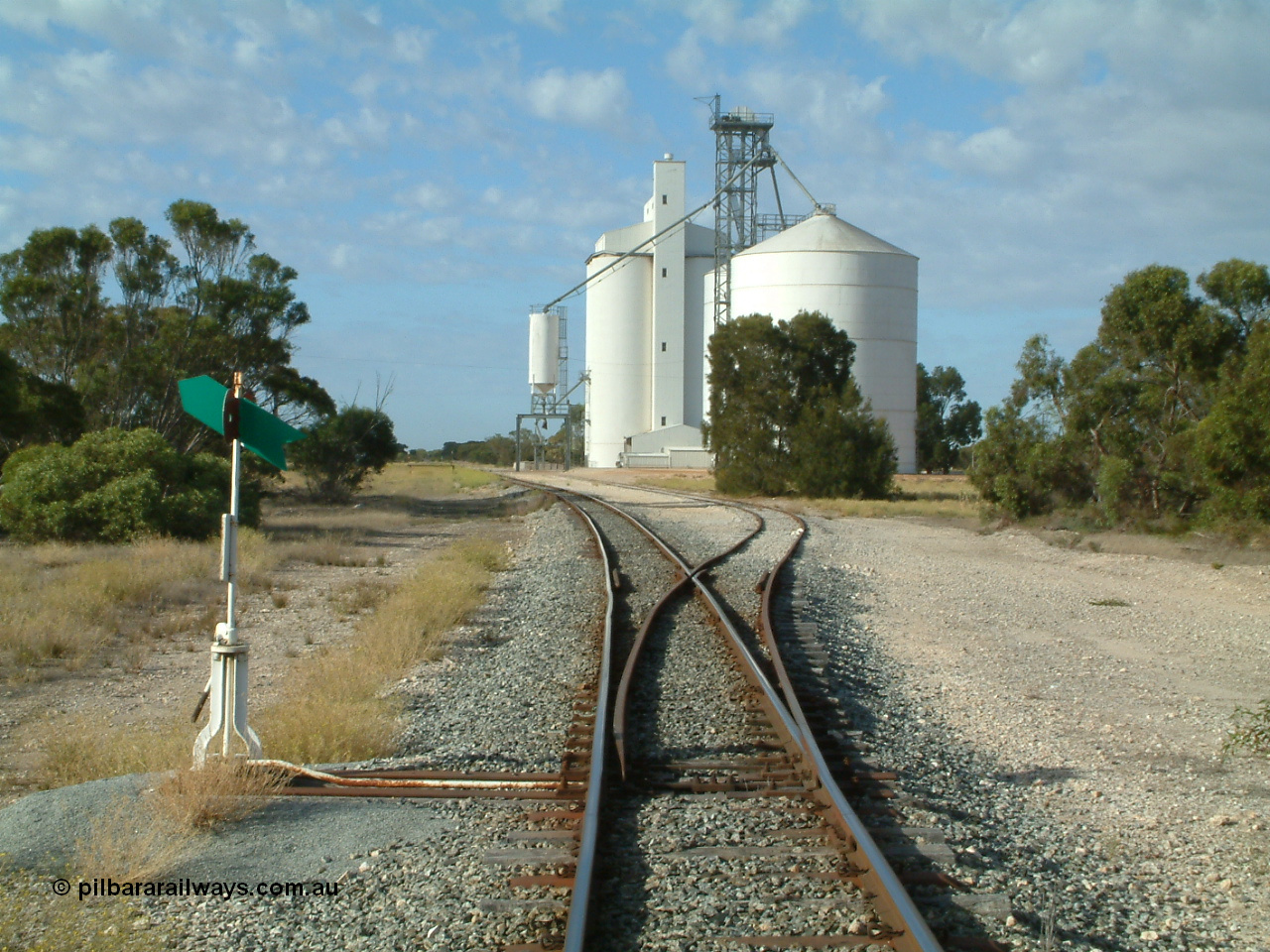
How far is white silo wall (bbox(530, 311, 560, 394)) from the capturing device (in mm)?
77875

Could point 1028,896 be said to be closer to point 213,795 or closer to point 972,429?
point 213,795

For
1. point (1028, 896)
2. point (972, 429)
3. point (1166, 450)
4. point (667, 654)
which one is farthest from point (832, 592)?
point (972, 429)

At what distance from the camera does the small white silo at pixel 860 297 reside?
54.1 meters

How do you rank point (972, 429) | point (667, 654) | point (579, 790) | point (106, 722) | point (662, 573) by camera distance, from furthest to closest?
point (972, 429), point (662, 573), point (667, 654), point (106, 722), point (579, 790)

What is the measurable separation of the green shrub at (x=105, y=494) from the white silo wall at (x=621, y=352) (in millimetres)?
52341

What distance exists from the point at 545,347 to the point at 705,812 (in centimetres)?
7382

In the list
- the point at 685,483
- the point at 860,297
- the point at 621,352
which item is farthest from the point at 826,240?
the point at 621,352

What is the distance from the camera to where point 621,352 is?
73625 mm

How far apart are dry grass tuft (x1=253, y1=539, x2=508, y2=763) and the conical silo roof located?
140 ft

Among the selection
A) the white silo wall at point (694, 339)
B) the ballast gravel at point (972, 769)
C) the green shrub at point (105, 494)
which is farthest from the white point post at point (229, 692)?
the white silo wall at point (694, 339)

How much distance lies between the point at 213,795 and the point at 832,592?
9950 mm

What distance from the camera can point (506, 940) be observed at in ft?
12.9

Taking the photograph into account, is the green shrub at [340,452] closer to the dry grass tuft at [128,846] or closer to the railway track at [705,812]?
the railway track at [705,812]

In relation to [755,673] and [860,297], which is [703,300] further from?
[755,673]
